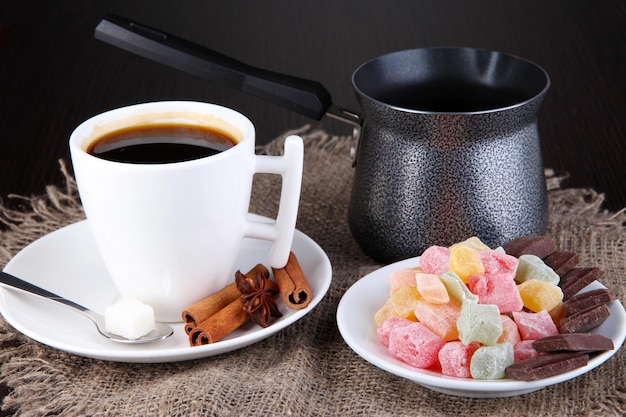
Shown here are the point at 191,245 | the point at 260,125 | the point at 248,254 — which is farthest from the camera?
the point at 260,125

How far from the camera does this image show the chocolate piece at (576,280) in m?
1.22

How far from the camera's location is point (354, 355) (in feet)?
4.12

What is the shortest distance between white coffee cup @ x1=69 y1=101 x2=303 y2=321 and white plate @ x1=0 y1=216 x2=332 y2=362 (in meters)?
0.07

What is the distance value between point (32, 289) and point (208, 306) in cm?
25

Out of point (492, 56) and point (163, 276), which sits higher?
point (492, 56)

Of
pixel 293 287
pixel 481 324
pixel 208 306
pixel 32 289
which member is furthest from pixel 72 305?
pixel 481 324

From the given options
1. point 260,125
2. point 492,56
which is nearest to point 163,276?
point 492,56

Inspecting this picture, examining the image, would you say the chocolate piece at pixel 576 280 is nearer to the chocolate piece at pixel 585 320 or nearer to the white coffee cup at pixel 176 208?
the chocolate piece at pixel 585 320

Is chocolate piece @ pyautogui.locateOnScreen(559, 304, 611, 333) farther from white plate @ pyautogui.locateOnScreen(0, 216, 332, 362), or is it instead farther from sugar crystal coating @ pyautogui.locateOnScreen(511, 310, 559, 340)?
white plate @ pyautogui.locateOnScreen(0, 216, 332, 362)

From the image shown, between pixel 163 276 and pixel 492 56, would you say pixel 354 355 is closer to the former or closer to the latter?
pixel 163 276

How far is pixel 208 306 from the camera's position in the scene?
50.1 inches

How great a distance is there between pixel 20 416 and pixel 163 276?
0.26 meters

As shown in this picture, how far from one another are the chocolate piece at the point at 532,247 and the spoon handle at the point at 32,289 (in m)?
0.61

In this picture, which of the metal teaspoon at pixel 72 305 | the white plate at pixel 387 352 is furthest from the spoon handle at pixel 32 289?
the white plate at pixel 387 352
